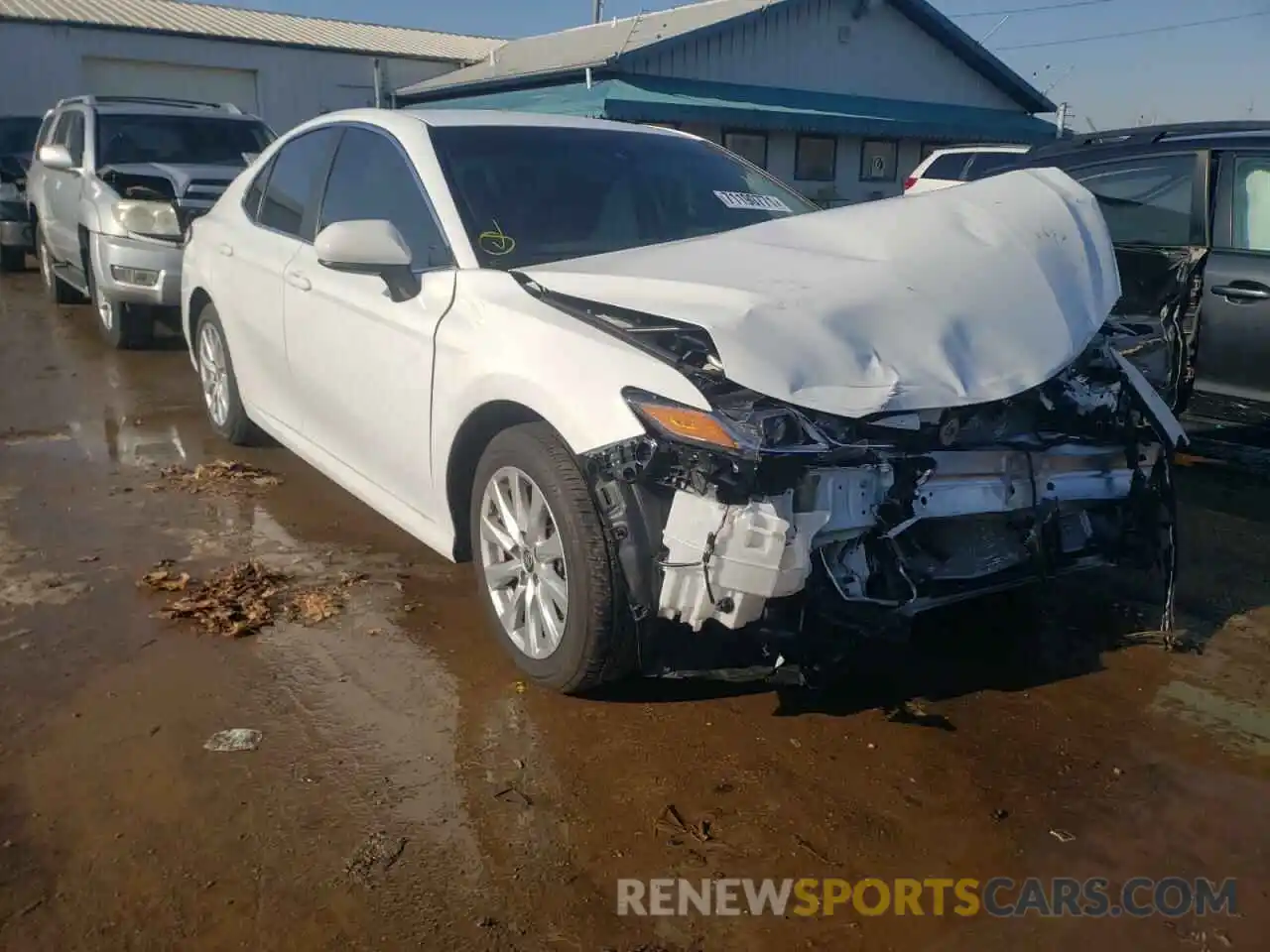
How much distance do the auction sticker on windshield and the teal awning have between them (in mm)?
12035

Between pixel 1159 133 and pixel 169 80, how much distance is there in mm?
24267

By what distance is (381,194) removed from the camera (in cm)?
421

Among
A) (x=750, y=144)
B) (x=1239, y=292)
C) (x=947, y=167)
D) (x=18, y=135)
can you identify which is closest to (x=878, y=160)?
(x=750, y=144)

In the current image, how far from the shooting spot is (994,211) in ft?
12.4

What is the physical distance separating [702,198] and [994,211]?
1.16 metres

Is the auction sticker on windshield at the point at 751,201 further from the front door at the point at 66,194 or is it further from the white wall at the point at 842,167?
the white wall at the point at 842,167

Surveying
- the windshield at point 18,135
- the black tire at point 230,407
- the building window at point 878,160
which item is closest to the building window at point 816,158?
the building window at point 878,160

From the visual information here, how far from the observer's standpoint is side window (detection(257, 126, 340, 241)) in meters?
4.70

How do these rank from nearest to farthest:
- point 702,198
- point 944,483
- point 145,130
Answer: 1. point 944,483
2. point 702,198
3. point 145,130

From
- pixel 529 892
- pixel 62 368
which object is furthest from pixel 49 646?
pixel 62 368

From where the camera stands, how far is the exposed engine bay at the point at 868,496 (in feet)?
9.09

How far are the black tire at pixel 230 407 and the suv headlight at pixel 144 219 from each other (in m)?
2.83

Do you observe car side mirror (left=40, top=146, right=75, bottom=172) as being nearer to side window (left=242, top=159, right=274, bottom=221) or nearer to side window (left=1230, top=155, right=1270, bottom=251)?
side window (left=242, top=159, right=274, bottom=221)

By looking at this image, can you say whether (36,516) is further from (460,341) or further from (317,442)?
(460,341)
